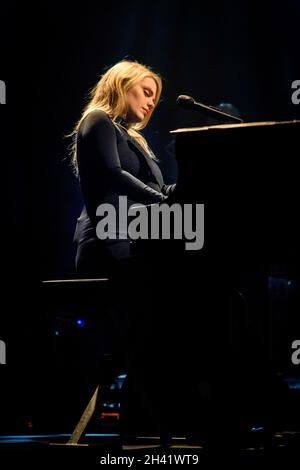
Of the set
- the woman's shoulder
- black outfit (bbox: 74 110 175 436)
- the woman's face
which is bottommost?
black outfit (bbox: 74 110 175 436)

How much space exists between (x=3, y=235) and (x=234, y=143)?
292 centimetres

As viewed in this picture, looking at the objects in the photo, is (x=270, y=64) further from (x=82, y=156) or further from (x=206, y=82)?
(x=82, y=156)

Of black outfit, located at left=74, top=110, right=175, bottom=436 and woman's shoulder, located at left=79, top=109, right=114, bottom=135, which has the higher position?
woman's shoulder, located at left=79, top=109, right=114, bottom=135

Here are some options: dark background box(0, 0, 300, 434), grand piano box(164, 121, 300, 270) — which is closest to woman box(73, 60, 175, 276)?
grand piano box(164, 121, 300, 270)

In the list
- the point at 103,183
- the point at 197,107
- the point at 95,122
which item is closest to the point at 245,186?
the point at 197,107

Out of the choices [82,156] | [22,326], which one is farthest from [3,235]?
[82,156]

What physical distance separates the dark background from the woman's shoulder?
2.28m

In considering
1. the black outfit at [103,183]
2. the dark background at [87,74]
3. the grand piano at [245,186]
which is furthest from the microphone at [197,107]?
the dark background at [87,74]

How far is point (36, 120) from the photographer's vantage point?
19.1 feet

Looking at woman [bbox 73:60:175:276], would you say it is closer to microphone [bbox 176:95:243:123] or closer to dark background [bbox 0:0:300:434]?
microphone [bbox 176:95:243:123]

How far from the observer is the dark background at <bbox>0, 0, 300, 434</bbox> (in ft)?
18.2

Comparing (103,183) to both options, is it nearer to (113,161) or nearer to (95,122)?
(113,161)

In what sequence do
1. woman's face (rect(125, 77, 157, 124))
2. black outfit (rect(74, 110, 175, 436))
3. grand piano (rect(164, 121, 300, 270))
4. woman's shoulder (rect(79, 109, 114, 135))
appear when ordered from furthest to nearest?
woman's face (rect(125, 77, 157, 124)), woman's shoulder (rect(79, 109, 114, 135)), black outfit (rect(74, 110, 175, 436)), grand piano (rect(164, 121, 300, 270))

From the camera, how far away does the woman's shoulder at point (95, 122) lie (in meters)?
2.79
